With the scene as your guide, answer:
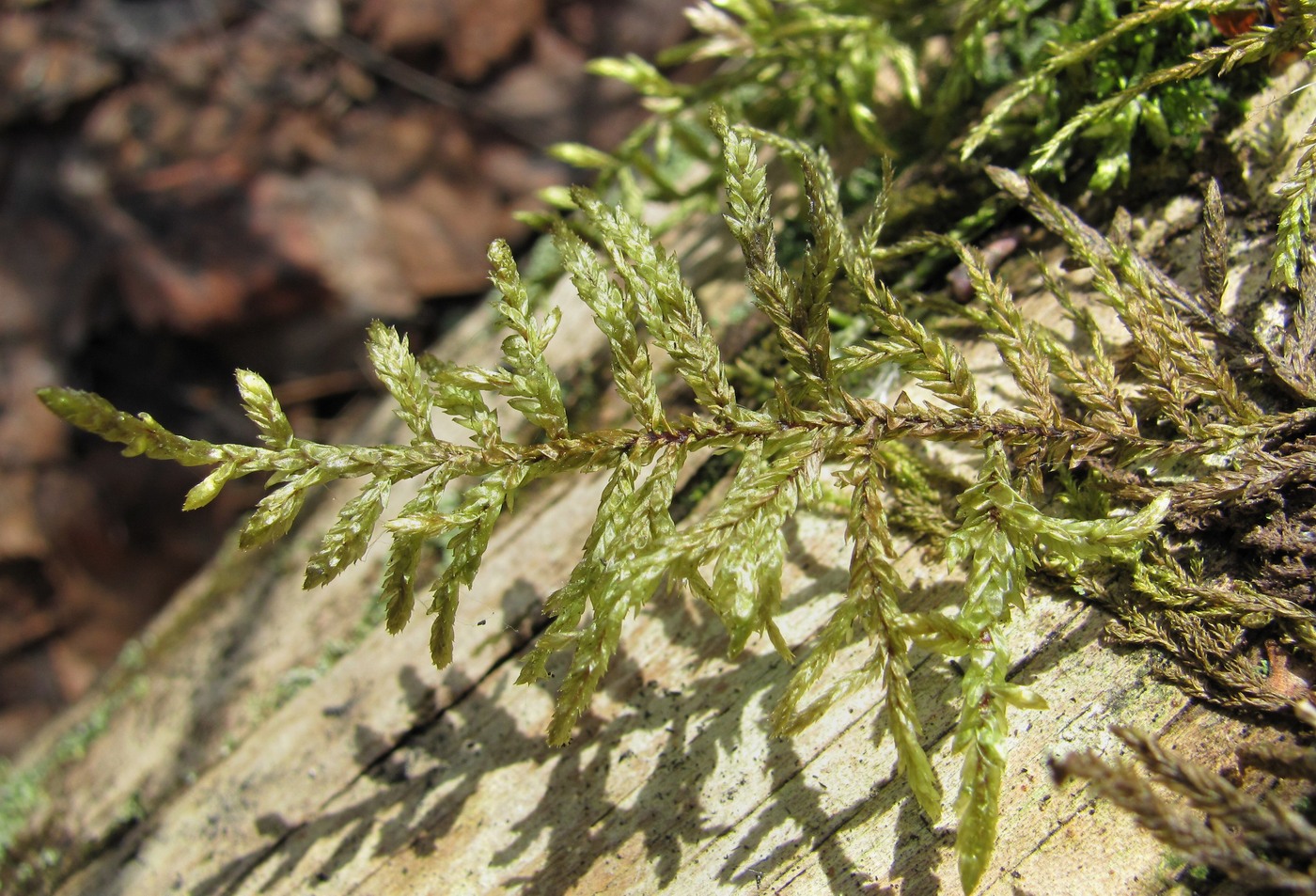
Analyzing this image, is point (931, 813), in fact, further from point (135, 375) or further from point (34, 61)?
point (34, 61)

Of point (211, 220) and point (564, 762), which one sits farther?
point (211, 220)

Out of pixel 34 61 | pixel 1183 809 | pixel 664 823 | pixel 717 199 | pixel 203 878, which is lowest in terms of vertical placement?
pixel 1183 809

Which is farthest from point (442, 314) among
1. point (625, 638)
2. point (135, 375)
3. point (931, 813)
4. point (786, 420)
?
point (931, 813)

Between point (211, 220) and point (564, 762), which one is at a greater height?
point (211, 220)

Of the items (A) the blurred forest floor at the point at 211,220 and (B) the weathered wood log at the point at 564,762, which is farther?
(A) the blurred forest floor at the point at 211,220
